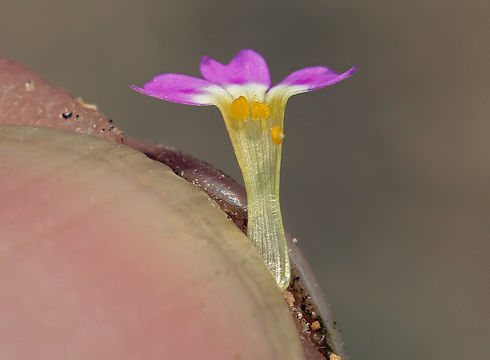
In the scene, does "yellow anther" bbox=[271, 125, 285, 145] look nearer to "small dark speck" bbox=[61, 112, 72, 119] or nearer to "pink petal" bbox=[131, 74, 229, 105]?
"pink petal" bbox=[131, 74, 229, 105]

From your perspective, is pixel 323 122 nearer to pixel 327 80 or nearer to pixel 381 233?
pixel 381 233

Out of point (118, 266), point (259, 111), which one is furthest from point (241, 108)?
point (118, 266)

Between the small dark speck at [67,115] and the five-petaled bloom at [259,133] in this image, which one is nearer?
the five-petaled bloom at [259,133]

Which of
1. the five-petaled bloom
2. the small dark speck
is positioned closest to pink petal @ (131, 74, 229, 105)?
the five-petaled bloom

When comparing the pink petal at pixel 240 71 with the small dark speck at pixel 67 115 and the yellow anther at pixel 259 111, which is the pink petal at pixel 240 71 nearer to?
the yellow anther at pixel 259 111

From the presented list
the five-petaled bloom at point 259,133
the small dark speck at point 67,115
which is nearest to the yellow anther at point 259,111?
the five-petaled bloom at point 259,133

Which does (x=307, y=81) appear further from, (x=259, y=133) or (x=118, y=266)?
(x=118, y=266)
